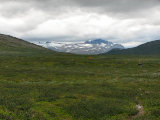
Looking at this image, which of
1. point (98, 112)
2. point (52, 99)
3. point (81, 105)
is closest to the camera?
point (98, 112)

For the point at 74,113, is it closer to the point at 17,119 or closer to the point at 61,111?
the point at 61,111

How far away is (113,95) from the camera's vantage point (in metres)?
33.5

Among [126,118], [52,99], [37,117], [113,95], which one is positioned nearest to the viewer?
[37,117]

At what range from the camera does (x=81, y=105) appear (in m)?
25.4

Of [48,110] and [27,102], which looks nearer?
[48,110]

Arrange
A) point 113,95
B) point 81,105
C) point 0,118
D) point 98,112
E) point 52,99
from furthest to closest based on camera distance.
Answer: point 113,95, point 52,99, point 81,105, point 98,112, point 0,118

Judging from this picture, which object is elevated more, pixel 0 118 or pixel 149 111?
pixel 0 118

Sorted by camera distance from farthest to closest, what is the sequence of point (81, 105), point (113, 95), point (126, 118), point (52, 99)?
1. point (113, 95)
2. point (52, 99)
3. point (81, 105)
4. point (126, 118)

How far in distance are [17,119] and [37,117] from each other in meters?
2.44

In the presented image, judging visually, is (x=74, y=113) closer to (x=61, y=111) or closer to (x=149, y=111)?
(x=61, y=111)

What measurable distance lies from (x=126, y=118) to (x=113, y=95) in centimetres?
1284

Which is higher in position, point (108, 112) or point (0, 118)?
point (0, 118)

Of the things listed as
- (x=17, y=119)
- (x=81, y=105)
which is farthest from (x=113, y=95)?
(x=17, y=119)

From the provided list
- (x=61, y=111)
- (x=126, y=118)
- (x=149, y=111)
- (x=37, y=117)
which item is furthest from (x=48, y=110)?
(x=149, y=111)
